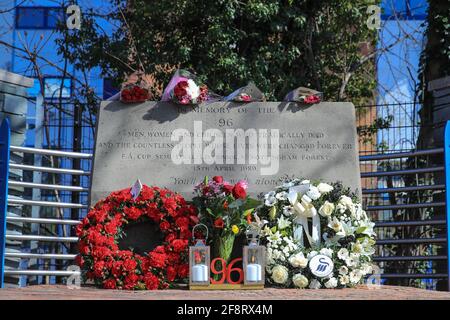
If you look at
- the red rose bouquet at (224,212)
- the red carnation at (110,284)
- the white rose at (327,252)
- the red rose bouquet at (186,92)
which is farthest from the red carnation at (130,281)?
the red rose bouquet at (186,92)

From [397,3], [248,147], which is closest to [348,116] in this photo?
[248,147]

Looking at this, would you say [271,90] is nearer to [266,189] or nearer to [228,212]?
[266,189]

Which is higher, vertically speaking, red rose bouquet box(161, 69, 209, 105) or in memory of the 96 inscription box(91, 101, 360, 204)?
red rose bouquet box(161, 69, 209, 105)

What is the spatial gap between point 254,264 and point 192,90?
8.61 ft

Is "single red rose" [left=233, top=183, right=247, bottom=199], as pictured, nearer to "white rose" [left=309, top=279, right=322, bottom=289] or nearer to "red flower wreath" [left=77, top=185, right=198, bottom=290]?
"red flower wreath" [left=77, top=185, right=198, bottom=290]

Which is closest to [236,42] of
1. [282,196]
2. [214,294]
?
[282,196]

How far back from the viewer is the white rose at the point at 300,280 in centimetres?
805

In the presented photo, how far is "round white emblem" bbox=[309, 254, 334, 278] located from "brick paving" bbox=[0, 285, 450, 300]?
22 cm

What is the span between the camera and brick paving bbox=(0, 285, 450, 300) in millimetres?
6848

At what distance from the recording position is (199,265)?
7.79 meters

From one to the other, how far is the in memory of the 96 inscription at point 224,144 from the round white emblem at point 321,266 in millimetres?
1642

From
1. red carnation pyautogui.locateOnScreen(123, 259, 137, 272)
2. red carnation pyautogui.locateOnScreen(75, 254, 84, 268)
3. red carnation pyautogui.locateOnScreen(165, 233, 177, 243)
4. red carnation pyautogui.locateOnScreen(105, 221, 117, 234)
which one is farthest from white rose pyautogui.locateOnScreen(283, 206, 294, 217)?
red carnation pyautogui.locateOnScreen(75, 254, 84, 268)

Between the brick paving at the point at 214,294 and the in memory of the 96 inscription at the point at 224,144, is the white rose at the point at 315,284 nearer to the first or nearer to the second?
the brick paving at the point at 214,294

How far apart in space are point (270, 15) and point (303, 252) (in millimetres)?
7954
